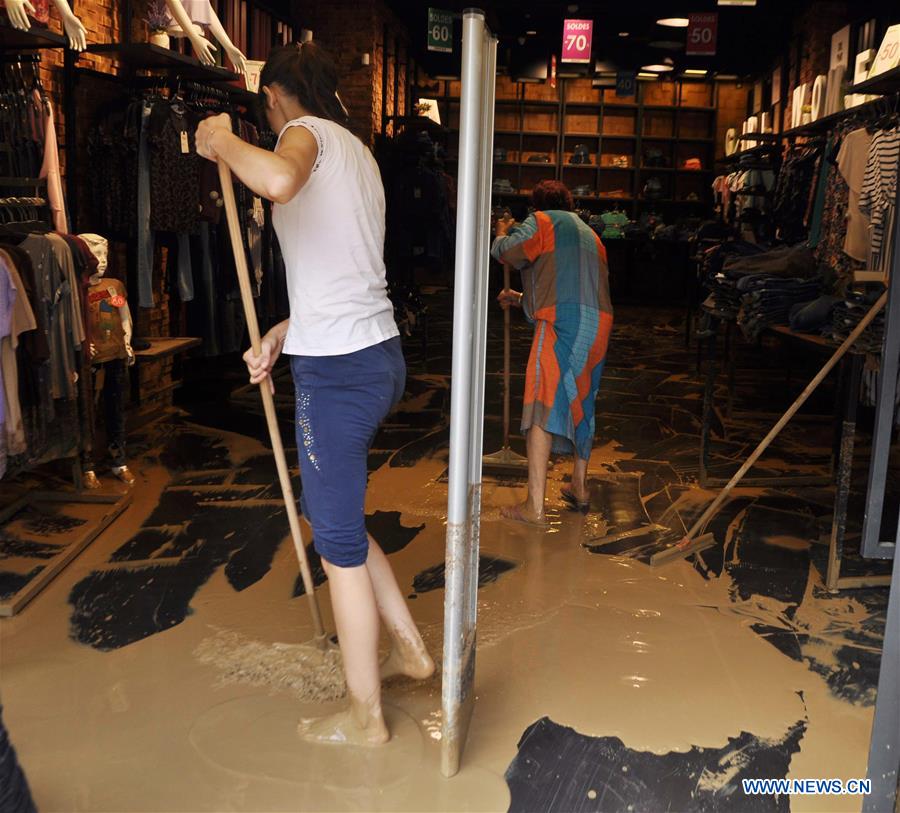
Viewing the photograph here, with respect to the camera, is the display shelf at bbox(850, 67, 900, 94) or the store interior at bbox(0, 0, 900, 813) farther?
the display shelf at bbox(850, 67, 900, 94)

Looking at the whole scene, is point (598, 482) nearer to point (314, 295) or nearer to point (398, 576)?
point (398, 576)

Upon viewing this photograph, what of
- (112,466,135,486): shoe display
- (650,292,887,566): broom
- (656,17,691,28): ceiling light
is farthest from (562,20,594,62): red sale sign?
(112,466,135,486): shoe display

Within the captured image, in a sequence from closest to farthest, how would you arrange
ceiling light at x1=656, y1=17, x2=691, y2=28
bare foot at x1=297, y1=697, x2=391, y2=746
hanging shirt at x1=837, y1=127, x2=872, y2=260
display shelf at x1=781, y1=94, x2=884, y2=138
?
bare foot at x1=297, y1=697, x2=391, y2=746 < hanging shirt at x1=837, y1=127, x2=872, y2=260 < display shelf at x1=781, y1=94, x2=884, y2=138 < ceiling light at x1=656, y1=17, x2=691, y2=28

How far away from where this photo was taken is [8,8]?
4062 mm

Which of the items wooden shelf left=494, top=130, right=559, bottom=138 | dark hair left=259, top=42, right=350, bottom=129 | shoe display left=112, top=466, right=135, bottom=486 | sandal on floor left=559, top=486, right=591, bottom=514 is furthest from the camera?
wooden shelf left=494, top=130, right=559, bottom=138

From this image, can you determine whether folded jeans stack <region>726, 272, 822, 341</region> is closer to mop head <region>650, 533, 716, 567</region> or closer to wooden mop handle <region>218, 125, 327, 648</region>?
mop head <region>650, 533, 716, 567</region>

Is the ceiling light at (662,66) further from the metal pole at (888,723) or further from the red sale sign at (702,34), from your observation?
the metal pole at (888,723)

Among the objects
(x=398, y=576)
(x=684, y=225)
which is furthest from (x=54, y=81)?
(x=684, y=225)

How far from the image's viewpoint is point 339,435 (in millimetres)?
2414

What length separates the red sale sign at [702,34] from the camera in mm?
10516

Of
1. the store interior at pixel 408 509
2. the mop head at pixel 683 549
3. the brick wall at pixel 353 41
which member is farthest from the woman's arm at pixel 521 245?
the brick wall at pixel 353 41

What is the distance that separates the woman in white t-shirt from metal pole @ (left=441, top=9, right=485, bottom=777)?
0.75 ft

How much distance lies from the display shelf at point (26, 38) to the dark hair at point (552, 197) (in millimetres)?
2225

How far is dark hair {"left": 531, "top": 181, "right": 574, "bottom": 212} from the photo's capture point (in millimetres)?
4566
